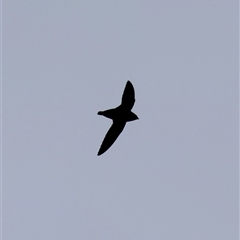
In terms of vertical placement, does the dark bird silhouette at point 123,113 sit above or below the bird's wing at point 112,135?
above

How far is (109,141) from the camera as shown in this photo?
1160 inches

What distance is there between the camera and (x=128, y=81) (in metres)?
29.2

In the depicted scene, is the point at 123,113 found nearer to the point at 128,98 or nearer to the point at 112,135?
the point at 128,98

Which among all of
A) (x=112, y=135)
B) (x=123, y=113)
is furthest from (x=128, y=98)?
(x=112, y=135)

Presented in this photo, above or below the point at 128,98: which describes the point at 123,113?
below

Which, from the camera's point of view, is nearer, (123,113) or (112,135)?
(123,113)

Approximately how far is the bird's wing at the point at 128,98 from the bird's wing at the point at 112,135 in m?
0.69

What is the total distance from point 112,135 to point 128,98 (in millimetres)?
1338

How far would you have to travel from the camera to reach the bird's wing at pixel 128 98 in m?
28.8

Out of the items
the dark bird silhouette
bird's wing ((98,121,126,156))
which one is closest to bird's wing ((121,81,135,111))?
the dark bird silhouette

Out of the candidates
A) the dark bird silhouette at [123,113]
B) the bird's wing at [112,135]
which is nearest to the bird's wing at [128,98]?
the dark bird silhouette at [123,113]

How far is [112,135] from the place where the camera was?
2950cm

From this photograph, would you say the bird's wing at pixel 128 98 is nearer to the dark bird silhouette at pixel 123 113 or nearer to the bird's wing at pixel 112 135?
the dark bird silhouette at pixel 123 113

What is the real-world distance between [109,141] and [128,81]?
1865 millimetres
